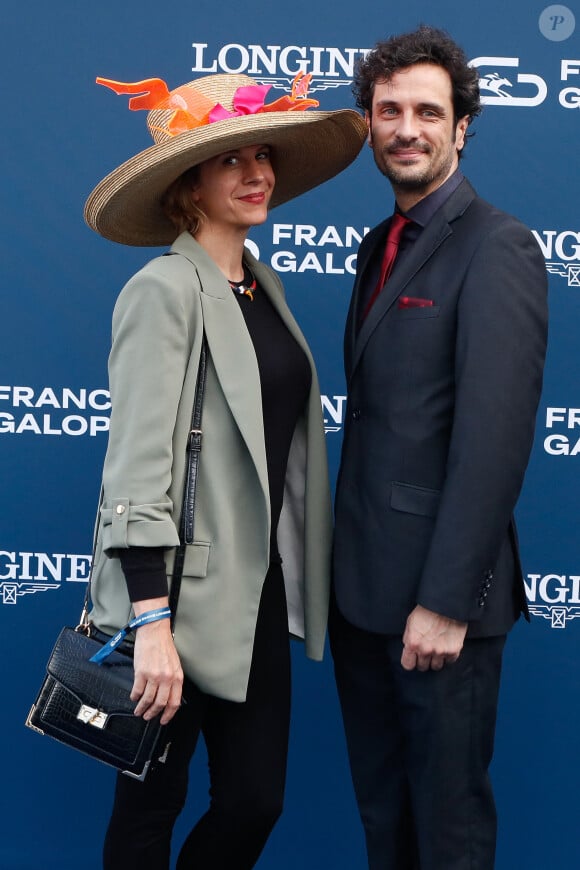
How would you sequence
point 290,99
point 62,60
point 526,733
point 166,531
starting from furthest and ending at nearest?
point 526,733 → point 62,60 → point 290,99 → point 166,531

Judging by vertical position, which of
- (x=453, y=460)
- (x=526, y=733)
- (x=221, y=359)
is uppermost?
(x=221, y=359)

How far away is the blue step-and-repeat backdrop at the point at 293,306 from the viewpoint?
2.46m

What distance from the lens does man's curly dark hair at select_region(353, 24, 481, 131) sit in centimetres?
194

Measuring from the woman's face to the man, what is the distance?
249 millimetres

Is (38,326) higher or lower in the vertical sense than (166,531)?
higher

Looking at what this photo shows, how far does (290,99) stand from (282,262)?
1.99 feet

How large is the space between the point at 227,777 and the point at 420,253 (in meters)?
1.05

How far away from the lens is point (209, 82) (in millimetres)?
1999

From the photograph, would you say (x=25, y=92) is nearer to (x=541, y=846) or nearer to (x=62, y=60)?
(x=62, y=60)

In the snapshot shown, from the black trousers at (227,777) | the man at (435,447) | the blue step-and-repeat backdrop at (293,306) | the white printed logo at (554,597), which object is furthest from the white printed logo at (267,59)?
the white printed logo at (554,597)

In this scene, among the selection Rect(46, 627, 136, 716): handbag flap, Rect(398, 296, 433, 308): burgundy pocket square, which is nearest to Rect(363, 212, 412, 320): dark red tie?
Rect(398, 296, 433, 308): burgundy pocket square

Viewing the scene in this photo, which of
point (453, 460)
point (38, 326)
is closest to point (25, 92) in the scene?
point (38, 326)

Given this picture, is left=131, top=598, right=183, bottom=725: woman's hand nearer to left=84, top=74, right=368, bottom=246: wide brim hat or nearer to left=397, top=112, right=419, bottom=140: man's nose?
left=84, top=74, right=368, bottom=246: wide brim hat

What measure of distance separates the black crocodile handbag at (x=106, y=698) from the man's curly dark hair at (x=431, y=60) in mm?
658
